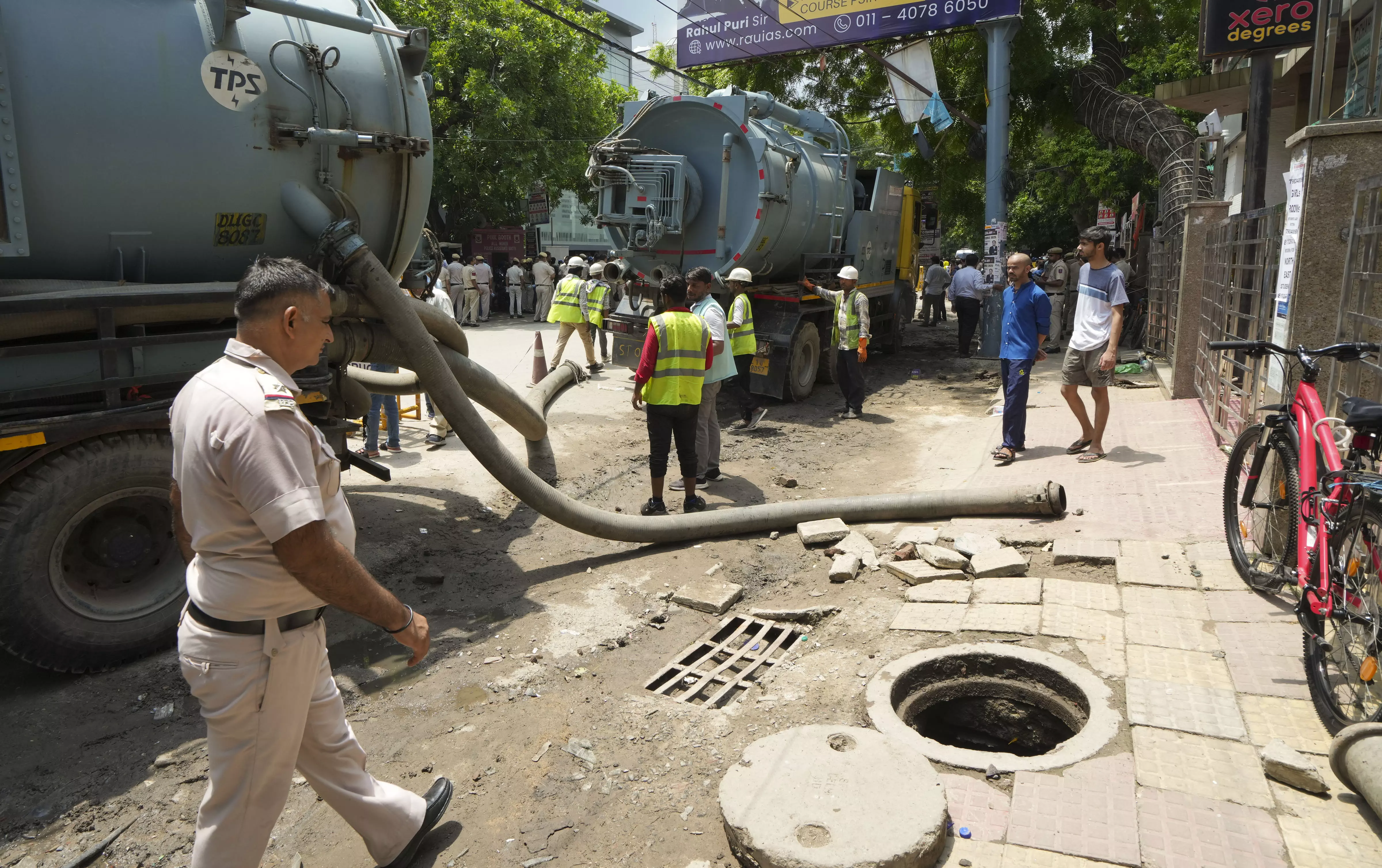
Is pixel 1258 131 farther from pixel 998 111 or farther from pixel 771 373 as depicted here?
pixel 771 373

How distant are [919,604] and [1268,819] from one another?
195cm

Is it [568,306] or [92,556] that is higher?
[568,306]

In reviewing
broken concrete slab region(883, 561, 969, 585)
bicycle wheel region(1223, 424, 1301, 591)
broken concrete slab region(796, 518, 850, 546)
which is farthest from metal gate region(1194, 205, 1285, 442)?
broken concrete slab region(796, 518, 850, 546)

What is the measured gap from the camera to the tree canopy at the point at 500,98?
2114 centimetres

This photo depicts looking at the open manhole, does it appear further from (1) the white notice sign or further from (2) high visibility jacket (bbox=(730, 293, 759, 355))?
(2) high visibility jacket (bbox=(730, 293, 759, 355))

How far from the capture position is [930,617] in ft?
14.4

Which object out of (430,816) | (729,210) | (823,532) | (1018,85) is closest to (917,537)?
(823,532)

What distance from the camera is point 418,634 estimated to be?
244 centimetres

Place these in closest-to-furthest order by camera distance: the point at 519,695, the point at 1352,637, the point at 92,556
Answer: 1. the point at 1352,637
2. the point at 519,695
3. the point at 92,556

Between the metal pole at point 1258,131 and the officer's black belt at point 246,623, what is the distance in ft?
34.3

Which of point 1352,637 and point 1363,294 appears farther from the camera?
point 1363,294

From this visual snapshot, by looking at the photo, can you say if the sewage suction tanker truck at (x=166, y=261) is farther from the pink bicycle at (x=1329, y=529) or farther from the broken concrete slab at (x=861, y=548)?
the pink bicycle at (x=1329, y=529)

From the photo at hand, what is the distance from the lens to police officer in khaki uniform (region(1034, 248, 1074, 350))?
53.1 ft

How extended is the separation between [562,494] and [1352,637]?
387 centimetres
